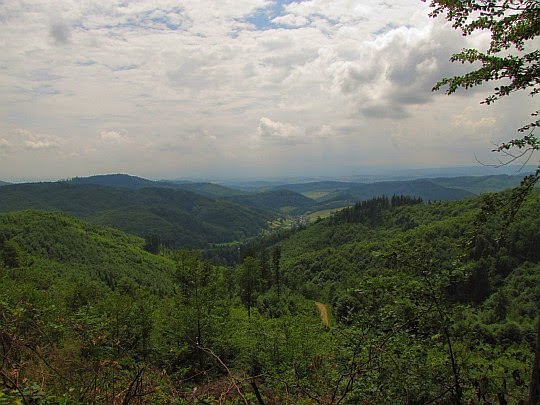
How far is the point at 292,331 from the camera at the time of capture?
976 inches

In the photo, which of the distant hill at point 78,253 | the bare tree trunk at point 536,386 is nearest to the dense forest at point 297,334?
the bare tree trunk at point 536,386

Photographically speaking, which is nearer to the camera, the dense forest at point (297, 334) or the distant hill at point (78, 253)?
the dense forest at point (297, 334)

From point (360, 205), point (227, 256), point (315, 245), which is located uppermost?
point (360, 205)

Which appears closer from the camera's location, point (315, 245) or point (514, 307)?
point (514, 307)

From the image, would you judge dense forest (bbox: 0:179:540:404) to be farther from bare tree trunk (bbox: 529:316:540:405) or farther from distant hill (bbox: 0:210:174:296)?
distant hill (bbox: 0:210:174:296)

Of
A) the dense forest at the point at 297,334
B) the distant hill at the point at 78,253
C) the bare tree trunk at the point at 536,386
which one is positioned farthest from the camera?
the distant hill at the point at 78,253

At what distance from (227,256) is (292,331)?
173220 mm

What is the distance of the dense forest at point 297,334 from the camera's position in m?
5.96

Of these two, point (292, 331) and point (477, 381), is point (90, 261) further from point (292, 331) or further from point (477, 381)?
point (477, 381)

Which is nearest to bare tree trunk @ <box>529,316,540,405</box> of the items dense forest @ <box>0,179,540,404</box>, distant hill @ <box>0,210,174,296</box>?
dense forest @ <box>0,179,540,404</box>

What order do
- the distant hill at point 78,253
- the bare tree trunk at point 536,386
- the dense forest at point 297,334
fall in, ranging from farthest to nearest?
the distant hill at point 78,253
the dense forest at point 297,334
the bare tree trunk at point 536,386

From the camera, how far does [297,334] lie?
2411 cm

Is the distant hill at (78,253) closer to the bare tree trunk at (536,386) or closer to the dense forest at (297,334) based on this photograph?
the dense forest at (297,334)

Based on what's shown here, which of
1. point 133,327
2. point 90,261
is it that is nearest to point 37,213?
point 90,261
